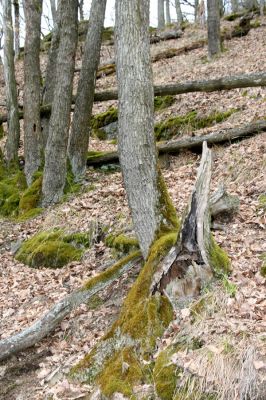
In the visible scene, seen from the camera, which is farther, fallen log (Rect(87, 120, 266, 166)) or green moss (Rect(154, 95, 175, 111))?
green moss (Rect(154, 95, 175, 111))

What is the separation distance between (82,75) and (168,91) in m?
1.89

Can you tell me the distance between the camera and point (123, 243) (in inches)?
267

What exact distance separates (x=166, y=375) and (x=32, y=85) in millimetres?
7886

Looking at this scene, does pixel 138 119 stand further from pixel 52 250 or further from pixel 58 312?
pixel 52 250

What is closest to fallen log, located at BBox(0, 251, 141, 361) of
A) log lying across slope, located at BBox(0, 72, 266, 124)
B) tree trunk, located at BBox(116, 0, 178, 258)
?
tree trunk, located at BBox(116, 0, 178, 258)

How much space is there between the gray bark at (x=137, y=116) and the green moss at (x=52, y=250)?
2332 mm

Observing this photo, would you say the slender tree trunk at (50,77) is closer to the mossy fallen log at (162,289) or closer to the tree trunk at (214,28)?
the mossy fallen log at (162,289)

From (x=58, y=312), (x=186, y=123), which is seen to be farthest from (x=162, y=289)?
(x=186, y=123)

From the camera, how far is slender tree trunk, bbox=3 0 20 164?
1138 centimetres

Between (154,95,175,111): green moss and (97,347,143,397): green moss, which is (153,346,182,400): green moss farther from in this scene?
(154,95,175,111): green moss

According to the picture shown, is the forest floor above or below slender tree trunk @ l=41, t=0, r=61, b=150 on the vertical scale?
below

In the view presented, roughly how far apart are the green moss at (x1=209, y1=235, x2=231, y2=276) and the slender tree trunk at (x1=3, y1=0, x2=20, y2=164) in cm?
766

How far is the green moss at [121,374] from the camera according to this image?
406 centimetres

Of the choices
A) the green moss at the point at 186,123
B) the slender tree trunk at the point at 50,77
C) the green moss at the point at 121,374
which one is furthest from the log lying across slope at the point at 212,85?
the green moss at the point at 121,374
